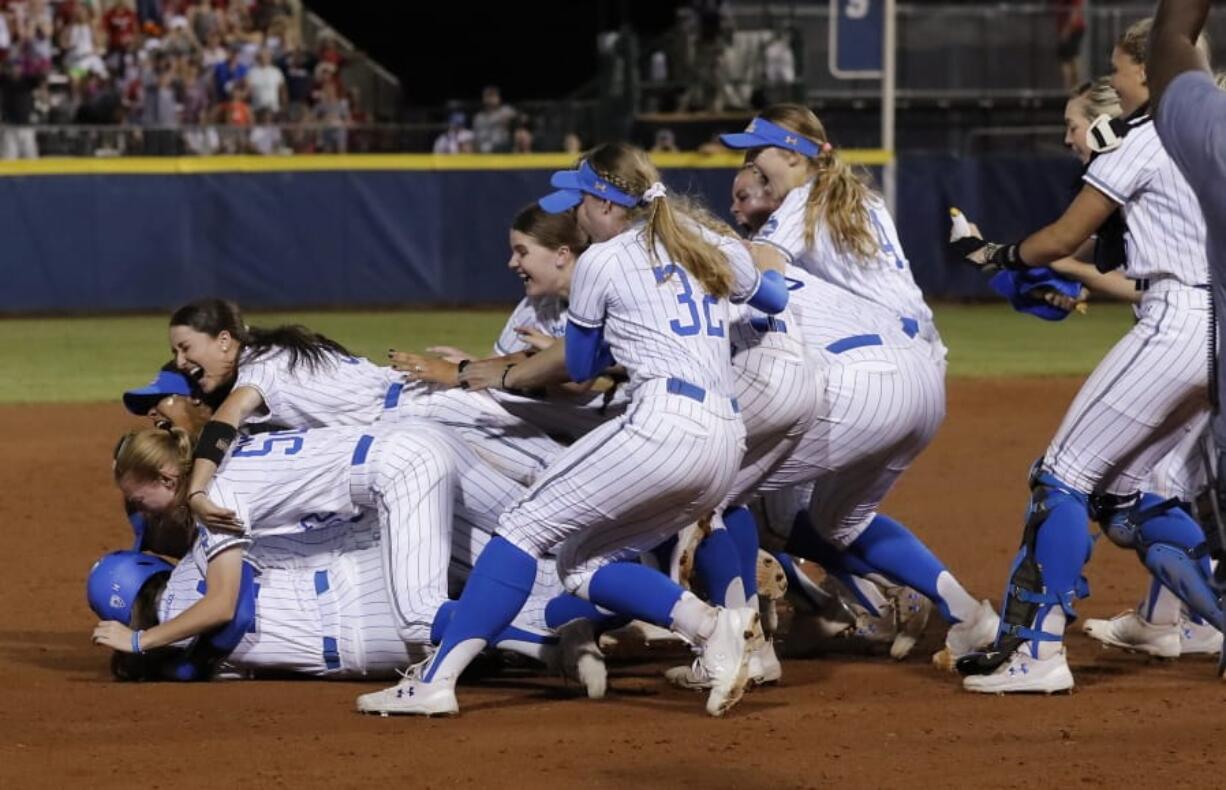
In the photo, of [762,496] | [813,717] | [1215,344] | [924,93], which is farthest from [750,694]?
[924,93]

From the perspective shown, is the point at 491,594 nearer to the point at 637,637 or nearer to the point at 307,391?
the point at 307,391

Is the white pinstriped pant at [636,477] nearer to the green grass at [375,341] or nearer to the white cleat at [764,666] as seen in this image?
the white cleat at [764,666]

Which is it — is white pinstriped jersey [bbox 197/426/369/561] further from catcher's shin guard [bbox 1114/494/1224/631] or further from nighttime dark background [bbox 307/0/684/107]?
nighttime dark background [bbox 307/0/684/107]

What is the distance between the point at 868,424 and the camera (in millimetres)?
5461

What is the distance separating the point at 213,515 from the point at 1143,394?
254 centimetres

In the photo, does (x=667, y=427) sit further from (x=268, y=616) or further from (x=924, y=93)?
(x=924, y=93)

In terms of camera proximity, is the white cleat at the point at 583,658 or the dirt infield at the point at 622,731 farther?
the white cleat at the point at 583,658

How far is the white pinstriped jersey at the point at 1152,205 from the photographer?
498 cm

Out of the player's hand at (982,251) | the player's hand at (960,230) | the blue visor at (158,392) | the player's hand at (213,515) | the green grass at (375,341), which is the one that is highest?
the player's hand at (960,230)

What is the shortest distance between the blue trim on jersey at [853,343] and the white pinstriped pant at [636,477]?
0.77 m

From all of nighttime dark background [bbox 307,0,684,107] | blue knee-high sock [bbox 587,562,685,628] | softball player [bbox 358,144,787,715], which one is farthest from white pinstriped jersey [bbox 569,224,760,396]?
nighttime dark background [bbox 307,0,684,107]

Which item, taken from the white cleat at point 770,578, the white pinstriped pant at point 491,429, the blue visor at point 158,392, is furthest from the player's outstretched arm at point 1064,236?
the blue visor at point 158,392

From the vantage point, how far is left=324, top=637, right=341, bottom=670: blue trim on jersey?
5.39m

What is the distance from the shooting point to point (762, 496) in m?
5.91
